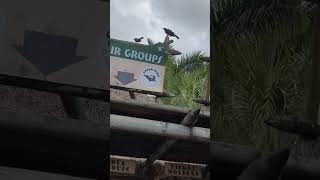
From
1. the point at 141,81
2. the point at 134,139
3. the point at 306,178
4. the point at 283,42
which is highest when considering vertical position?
the point at 283,42

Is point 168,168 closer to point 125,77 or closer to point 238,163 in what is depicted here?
point 125,77

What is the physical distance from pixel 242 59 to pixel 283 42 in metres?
0.37

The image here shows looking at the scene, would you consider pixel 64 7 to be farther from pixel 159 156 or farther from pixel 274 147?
pixel 274 147

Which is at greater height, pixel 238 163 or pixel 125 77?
pixel 125 77

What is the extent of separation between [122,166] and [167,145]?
30cm

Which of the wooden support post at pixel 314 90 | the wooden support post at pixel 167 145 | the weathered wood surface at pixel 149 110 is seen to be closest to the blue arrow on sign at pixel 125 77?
the weathered wood surface at pixel 149 110

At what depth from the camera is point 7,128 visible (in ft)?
11.9

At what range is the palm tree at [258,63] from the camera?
175 inches

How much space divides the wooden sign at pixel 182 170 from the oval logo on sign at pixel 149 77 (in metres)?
0.45

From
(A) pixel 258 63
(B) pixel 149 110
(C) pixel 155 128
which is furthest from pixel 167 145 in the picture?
(A) pixel 258 63

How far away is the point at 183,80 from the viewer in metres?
3.95

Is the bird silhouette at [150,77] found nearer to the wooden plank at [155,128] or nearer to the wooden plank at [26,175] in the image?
the wooden plank at [155,128]

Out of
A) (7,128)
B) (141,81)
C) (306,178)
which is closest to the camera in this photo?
(7,128)

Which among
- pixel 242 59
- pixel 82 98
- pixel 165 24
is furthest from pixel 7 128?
pixel 242 59
